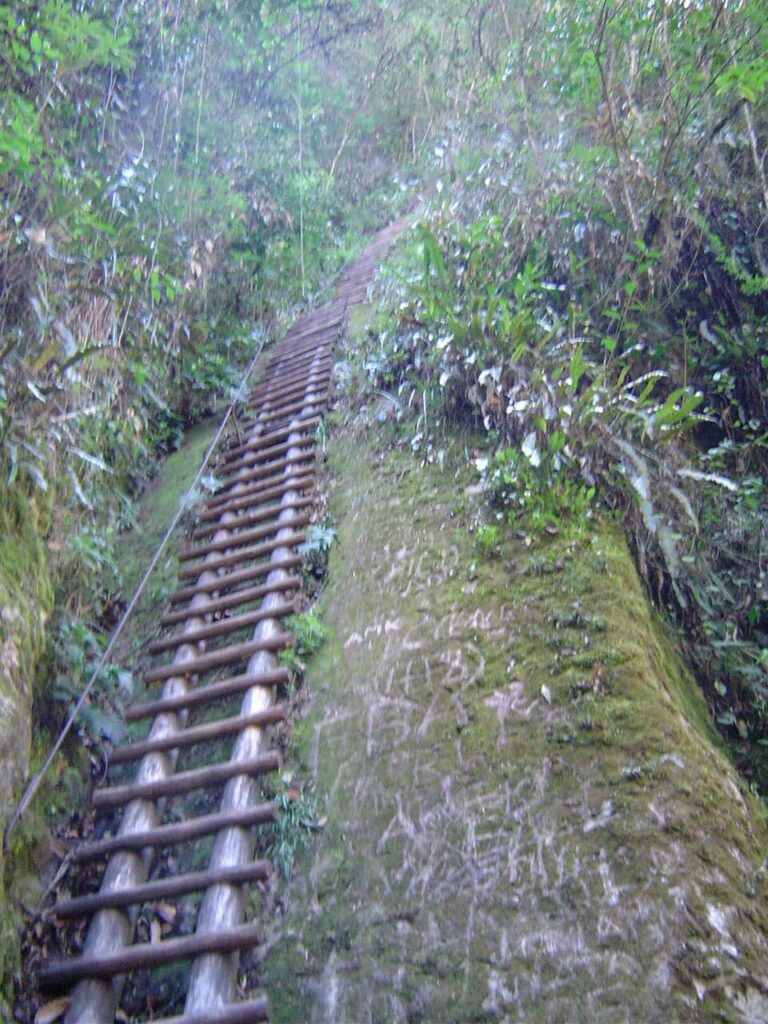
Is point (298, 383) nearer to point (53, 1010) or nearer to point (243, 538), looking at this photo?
point (243, 538)

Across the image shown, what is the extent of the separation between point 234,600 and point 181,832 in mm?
1313

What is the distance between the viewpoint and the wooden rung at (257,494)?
14.8ft

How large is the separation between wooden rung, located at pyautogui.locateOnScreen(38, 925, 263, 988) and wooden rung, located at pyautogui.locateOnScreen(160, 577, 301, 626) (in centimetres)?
166

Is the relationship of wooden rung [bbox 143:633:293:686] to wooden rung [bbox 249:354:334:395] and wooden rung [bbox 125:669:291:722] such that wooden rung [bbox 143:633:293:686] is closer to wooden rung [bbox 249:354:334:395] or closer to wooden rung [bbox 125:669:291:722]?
wooden rung [bbox 125:669:291:722]

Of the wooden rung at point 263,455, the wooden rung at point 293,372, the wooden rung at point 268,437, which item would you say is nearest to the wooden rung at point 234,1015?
the wooden rung at point 263,455

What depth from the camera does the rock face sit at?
1.91 metres

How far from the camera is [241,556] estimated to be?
407 centimetres

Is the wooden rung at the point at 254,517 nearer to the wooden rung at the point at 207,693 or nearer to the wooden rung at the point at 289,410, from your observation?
the wooden rung at the point at 289,410

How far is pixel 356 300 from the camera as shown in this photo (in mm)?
Result: 7355

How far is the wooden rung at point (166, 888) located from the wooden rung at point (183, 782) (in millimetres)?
378

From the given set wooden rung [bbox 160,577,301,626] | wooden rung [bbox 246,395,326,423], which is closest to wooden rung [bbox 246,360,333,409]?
wooden rung [bbox 246,395,326,423]

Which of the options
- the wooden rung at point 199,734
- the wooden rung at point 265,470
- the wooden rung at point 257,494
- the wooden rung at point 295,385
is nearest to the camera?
the wooden rung at point 199,734

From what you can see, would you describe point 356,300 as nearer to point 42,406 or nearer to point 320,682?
point 42,406

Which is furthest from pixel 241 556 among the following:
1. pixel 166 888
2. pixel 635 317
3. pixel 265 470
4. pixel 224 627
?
pixel 635 317
